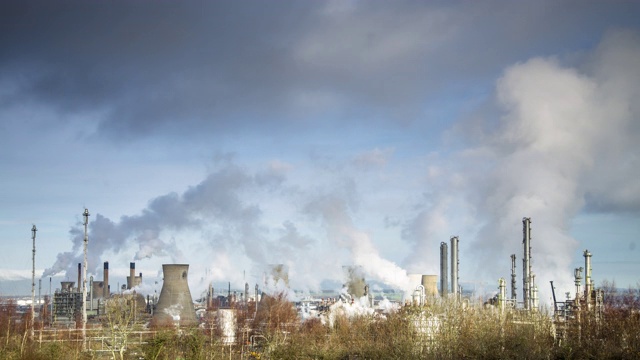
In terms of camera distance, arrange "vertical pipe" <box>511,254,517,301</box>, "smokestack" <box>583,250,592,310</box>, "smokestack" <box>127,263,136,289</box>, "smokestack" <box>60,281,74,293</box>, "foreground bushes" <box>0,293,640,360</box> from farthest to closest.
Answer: "smokestack" <box>127,263,136,289</box> < "smokestack" <box>60,281,74,293</box> < "vertical pipe" <box>511,254,517,301</box> < "smokestack" <box>583,250,592,310</box> < "foreground bushes" <box>0,293,640,360</box>

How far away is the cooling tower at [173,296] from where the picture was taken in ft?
150

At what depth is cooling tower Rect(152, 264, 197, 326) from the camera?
150ft

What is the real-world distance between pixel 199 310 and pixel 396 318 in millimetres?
46595

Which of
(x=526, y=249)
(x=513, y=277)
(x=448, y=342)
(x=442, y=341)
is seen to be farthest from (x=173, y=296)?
(x=448, y=342)

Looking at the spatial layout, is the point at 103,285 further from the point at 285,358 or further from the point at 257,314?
the point at 285,358

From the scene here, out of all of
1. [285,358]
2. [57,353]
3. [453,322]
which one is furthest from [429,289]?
[57,353]

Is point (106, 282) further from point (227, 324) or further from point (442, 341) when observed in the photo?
point (442, 341)

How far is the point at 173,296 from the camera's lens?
45.9 metres

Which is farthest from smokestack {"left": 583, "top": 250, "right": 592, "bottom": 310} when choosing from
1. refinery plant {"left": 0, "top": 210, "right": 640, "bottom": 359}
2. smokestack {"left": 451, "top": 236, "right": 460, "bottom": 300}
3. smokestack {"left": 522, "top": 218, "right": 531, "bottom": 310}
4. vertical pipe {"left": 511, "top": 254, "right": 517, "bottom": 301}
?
smokestack {"left": 451, "top": 236, "right": 460, "bottom": 300}

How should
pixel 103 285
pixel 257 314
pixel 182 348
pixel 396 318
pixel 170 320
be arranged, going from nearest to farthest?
pixel 182 348, pixel 396 318, pixel 170 320, pixel 257 314, pixel 103 285

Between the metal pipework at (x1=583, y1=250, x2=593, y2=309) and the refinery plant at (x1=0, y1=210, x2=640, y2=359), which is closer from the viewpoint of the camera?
the refinery plant at (x1=0, y1=210, x2=640, y2=359)

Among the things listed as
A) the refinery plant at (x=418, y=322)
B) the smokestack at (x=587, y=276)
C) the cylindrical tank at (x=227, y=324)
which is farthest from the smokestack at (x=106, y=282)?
the smokestack at (x=587, y=276)

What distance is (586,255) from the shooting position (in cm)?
3080

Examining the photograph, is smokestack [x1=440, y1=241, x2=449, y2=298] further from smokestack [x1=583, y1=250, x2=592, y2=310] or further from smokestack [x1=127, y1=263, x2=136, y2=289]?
smokestack [x1=127, y1=263, x2=136, y2=289]
